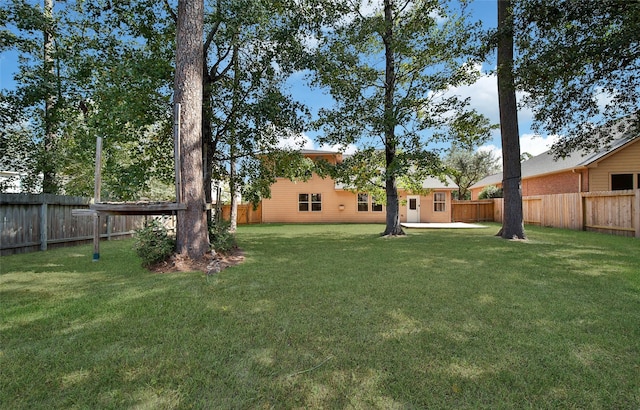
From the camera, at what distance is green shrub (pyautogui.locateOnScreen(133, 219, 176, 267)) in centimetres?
535

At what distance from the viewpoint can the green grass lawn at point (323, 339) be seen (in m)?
1.79

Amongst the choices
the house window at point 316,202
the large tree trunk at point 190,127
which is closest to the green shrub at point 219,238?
the large tree trunk at point 190,127

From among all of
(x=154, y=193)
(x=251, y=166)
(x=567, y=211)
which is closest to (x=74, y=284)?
(x=251, y=166)

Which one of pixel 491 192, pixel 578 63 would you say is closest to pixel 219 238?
pixel 578 63

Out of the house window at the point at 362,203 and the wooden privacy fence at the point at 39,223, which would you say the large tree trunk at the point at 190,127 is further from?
the house window at the point at 362,203

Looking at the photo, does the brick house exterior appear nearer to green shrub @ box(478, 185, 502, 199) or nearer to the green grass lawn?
green shrub @ box(478, 185, 502, 199)

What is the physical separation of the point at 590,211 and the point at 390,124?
918cm

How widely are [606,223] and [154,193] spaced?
2129 cm

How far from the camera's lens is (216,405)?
1.69 meters

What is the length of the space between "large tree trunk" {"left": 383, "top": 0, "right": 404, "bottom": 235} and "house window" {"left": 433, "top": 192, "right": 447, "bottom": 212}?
8617 millimetres

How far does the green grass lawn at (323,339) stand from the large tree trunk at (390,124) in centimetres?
561

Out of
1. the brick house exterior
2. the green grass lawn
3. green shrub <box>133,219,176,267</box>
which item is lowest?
the green grass lawn

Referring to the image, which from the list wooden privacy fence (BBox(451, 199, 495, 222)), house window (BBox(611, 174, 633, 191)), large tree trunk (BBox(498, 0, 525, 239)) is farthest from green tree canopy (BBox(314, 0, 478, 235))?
wooden privacy fence (BBox(451, 199, 495, 222))

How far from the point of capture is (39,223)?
294 inches
